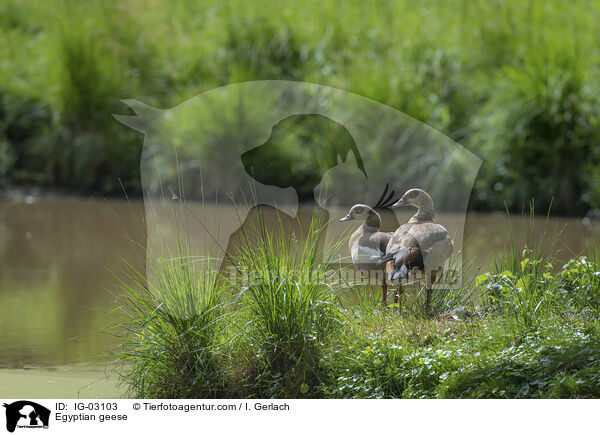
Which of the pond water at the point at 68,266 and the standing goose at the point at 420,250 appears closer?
the standing goose at the point at 420,250

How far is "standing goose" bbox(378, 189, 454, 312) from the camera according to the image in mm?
4410

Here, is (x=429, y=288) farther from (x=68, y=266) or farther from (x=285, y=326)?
(x=68, y=266)

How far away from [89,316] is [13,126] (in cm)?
961

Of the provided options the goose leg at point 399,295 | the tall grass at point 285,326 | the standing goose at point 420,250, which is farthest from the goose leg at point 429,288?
the tall grass at point 285,326

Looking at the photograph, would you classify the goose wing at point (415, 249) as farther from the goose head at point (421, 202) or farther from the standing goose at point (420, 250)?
the goose head at point (421, 202)

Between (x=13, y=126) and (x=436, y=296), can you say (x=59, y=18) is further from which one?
(x=436, y=296)

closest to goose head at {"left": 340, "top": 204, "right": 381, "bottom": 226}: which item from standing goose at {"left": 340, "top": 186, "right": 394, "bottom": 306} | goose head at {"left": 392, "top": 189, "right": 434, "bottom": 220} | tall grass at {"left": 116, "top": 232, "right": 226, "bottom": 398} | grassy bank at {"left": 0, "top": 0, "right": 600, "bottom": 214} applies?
standing goose at {"left": 340, "top": 186, "right": 394, "bottom": 306}

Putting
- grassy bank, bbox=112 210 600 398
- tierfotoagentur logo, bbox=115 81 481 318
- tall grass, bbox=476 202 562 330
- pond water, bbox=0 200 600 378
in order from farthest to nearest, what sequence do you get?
tierfotoagentur logo, bbox=115 81 481 318 → pond water, bbox=0 200 600 378 → tall grass, bbox=476 202 562 330 → grassy bank, bbox=112 210 600 398

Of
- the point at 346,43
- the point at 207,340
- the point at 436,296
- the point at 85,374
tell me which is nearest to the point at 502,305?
the point at 436,296

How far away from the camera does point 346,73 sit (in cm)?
1401

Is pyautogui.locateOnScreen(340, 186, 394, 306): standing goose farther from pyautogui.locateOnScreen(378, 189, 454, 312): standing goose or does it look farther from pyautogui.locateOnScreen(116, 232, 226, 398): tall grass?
pyautogui.locateOnScreen(116, 232, 226, 398): tall grass

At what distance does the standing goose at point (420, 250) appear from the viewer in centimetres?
441
